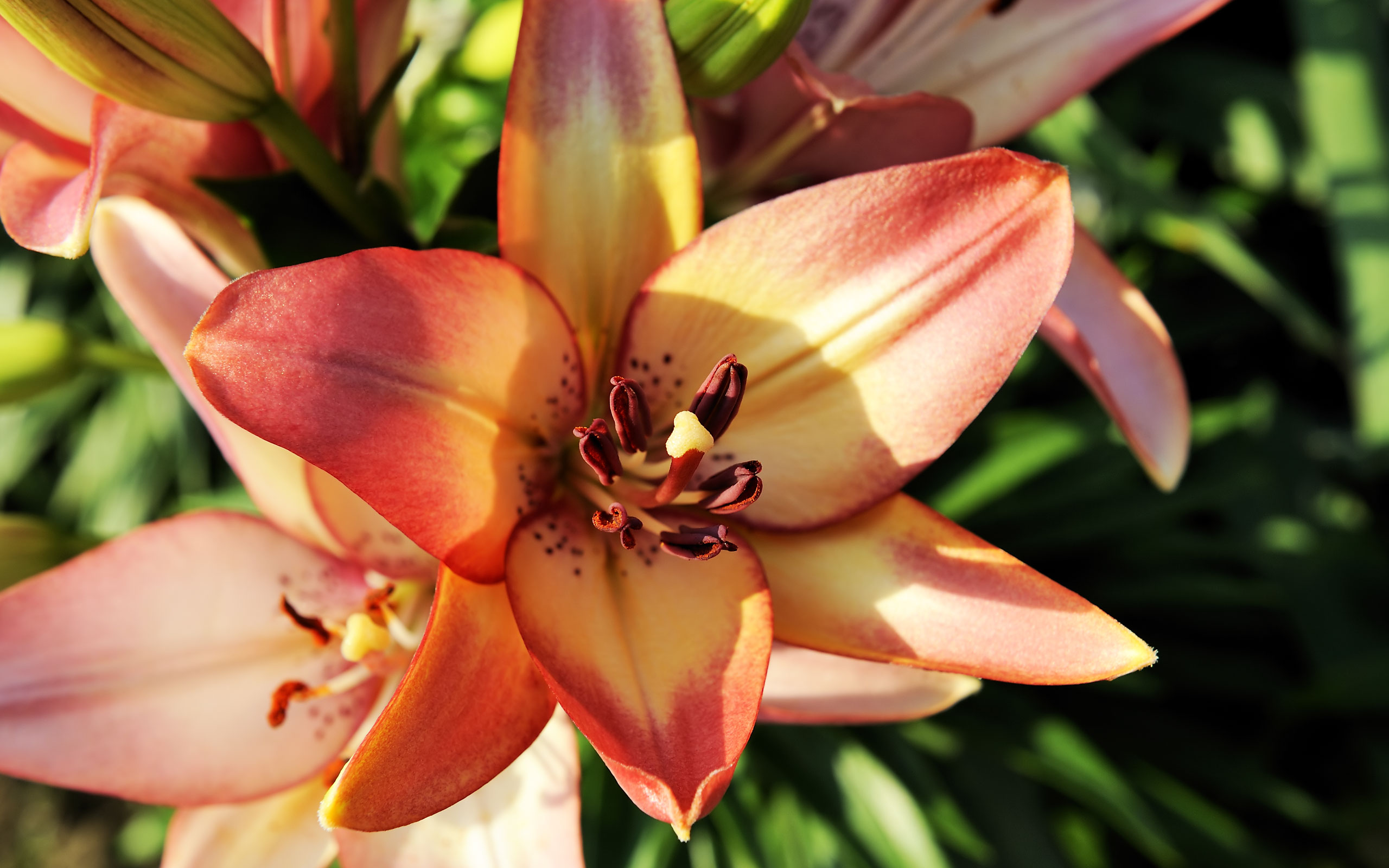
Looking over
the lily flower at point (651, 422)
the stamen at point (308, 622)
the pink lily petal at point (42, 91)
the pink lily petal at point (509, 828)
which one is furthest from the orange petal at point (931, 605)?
the pink lily petal at point (42, 91)

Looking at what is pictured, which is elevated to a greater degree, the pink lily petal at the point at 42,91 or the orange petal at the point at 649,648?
the pink lily petal at the point at 42,91

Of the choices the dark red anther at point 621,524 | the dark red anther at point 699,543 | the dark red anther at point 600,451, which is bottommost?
the dark red anther at point 699,543

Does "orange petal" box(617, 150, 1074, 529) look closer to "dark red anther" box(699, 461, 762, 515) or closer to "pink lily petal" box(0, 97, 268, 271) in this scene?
"dark red anther" box(699, 461, 762, 515)

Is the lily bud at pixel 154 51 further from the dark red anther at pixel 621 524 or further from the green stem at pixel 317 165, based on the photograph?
the dark red anther at pixel 621 524

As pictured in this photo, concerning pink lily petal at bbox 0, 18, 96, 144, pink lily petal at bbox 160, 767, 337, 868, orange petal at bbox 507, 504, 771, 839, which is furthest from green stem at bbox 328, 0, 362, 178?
pink lily petal at bbox 160, 767, 337, 868

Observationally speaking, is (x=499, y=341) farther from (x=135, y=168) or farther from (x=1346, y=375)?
(x=1346, y=375)

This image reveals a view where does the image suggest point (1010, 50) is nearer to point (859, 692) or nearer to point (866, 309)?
point (866, 309)
